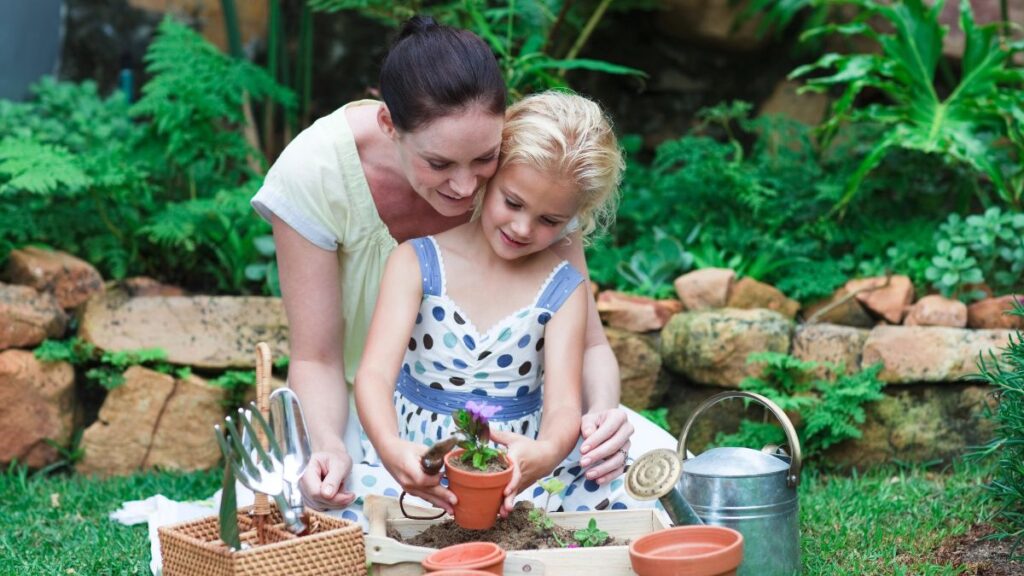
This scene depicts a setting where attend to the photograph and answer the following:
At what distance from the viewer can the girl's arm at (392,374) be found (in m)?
2.51

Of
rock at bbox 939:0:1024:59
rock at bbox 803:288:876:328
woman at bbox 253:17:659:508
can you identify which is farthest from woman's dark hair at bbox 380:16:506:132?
rock at bbox 939:0:1024:59

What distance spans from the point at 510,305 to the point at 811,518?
4.25ft

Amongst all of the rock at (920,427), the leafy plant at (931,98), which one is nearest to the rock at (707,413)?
the rock at (920,427)

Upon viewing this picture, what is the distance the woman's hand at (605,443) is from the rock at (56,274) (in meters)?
2.65

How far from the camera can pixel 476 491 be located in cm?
243

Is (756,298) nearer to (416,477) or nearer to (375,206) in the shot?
(375,206)

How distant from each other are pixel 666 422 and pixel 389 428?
2191mm

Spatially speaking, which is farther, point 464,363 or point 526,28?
point 526,28

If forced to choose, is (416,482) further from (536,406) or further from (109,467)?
(109,467)

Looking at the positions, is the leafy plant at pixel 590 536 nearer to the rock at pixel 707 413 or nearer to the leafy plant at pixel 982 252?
the rock at pixel 707 413

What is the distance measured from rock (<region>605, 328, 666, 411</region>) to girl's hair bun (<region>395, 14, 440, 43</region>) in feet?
6.27

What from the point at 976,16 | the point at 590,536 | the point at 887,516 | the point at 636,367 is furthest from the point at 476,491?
the point at 976,16

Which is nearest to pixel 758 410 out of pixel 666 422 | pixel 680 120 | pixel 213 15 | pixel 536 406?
pixel 666 422

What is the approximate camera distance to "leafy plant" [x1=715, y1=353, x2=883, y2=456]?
432 centimetres
